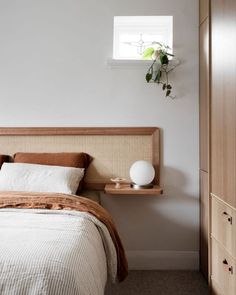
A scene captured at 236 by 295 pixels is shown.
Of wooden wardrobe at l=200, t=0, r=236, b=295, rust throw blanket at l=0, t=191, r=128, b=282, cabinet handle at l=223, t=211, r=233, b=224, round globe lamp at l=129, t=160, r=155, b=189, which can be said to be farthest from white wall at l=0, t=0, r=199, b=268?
cabinet handle at l=223, t=211, r=233, b=224

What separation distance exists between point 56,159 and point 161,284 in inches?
51.4

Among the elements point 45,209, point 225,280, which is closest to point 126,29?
point 45,209

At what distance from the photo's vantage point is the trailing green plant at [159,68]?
2704mm

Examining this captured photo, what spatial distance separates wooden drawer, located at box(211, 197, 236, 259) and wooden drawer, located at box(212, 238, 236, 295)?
5 cm

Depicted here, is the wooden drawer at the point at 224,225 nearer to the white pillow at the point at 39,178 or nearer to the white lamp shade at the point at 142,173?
the white lamp shade at the point at 142,173

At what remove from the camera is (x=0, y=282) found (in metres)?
1.10

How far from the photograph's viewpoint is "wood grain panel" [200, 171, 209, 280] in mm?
2514

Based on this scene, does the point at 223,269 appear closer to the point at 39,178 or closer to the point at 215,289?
the point at 215,289

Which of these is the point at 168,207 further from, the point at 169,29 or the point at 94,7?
the point at 94,7

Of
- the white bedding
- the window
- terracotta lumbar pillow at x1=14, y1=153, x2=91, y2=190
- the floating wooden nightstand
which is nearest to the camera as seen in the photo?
the white bedding

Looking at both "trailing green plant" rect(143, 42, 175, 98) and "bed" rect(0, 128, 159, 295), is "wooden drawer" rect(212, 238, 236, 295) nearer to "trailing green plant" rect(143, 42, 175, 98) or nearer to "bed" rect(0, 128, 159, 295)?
"bed" rect(0, 128, 159, 295)

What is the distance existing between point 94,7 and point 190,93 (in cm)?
115

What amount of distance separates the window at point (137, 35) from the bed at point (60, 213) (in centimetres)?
78

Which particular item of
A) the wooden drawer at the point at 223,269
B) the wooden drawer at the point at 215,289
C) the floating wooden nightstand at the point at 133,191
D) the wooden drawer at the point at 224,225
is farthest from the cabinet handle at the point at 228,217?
the floating wooden nightstand at the point at 133,191
